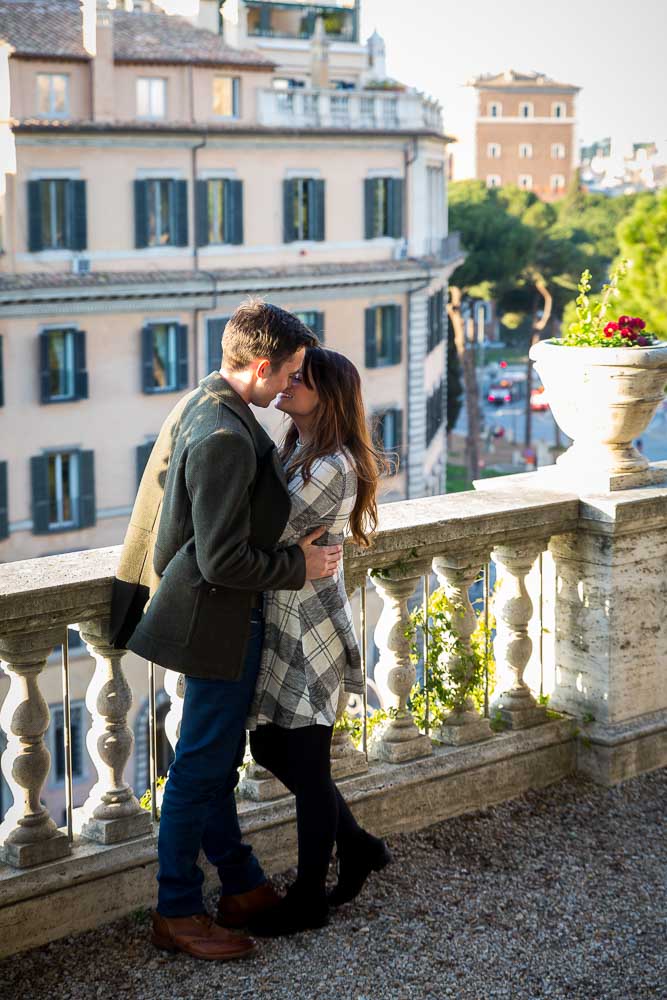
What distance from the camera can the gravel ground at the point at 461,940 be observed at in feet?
10.0

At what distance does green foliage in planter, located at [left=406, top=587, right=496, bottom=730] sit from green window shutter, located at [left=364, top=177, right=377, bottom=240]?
95.3 ft

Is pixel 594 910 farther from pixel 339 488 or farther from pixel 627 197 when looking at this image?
pixel 627 197

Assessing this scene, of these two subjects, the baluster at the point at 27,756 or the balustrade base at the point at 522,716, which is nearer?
the baluster at the point at 27,756

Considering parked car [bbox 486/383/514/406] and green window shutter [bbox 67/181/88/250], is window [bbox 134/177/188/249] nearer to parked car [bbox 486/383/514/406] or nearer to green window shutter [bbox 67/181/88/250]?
green window shutter [bbox 67/181/88/250]

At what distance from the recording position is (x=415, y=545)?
3740 millimetres

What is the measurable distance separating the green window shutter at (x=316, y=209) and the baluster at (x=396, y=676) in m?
28.5

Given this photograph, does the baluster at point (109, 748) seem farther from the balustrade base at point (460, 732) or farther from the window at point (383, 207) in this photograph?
the window at point (383, 207)

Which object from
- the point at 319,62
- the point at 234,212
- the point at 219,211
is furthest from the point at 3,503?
the point at 319,62

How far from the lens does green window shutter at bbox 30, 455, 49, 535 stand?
27547 mm

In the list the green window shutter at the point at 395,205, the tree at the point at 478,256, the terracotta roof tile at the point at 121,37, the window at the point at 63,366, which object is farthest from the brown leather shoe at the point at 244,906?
the tree at the point at 478,256

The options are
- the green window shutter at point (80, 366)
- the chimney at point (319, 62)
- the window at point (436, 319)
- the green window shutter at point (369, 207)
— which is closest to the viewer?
the green window shutter at point (80, 366)

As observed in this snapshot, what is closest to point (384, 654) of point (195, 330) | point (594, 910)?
point (594, 910)

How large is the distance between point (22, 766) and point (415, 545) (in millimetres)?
1216

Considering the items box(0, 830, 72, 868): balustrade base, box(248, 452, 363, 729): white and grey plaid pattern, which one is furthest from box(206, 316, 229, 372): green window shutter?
box(248, 452, 363, 729): white and grey plaid pattern
